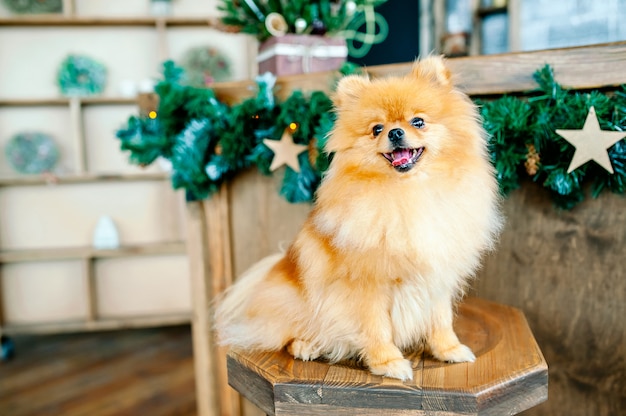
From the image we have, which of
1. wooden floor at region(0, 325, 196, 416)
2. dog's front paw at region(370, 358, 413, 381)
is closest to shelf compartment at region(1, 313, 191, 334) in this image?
wooden floor at region(0, 325, 196, 416)

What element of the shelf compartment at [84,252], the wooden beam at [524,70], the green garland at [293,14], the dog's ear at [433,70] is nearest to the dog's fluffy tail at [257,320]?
the dog's ear at [433,70]

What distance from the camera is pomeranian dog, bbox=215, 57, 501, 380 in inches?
33.0

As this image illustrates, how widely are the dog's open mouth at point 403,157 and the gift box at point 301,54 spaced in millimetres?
752

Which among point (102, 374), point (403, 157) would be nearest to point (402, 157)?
point (403, 157)

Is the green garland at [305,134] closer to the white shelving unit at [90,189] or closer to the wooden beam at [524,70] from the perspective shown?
the wooden beam at [524,70]

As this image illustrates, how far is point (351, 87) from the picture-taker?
0.91 m

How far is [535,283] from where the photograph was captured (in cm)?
135

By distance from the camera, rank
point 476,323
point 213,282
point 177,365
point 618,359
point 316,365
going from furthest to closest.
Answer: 1. point 177,365
2. point 213,282
3. point 618,359
4. point 476,323
5. point 316,365

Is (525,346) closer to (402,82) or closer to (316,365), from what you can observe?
(316,365)

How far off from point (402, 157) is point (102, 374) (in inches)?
92.0

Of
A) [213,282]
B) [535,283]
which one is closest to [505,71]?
[535,283]

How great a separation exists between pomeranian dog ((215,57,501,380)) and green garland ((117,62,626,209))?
0.22 m

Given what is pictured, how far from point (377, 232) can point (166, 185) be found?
2510mm

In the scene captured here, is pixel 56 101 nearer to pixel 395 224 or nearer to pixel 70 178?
pixel 70 178
